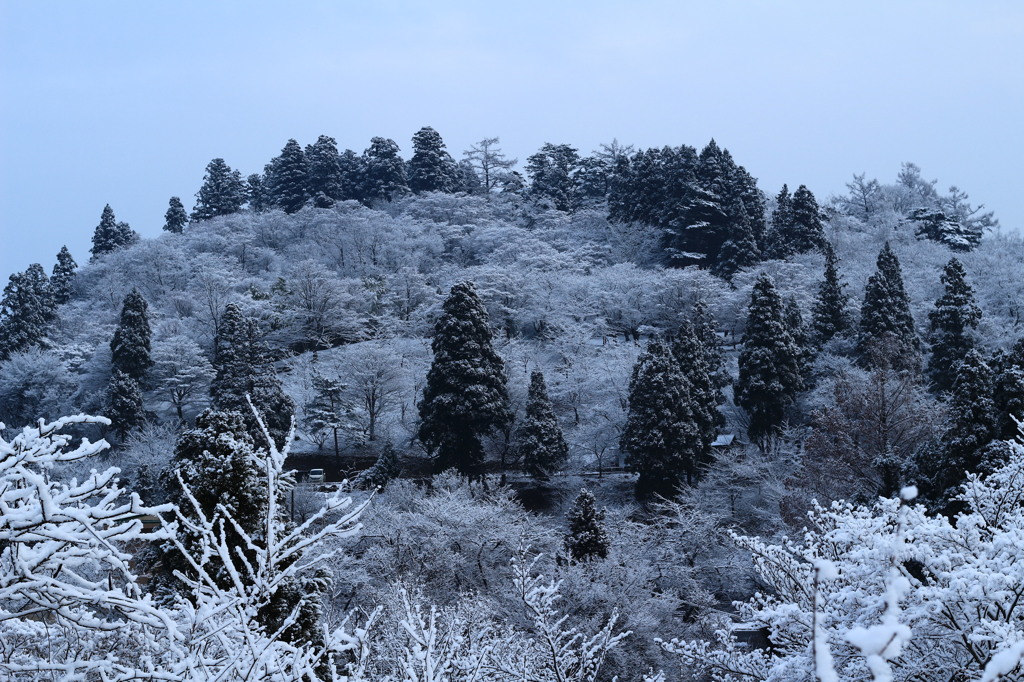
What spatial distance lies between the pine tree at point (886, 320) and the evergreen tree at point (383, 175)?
137 feet

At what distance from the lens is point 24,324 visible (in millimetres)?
43500

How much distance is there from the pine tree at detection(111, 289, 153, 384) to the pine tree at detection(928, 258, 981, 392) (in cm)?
3394

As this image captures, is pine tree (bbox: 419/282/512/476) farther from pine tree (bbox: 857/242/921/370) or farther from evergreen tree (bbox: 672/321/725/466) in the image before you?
pine tree (bbox: 857/242/921/370)

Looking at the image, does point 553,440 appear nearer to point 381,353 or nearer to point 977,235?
point 381,353

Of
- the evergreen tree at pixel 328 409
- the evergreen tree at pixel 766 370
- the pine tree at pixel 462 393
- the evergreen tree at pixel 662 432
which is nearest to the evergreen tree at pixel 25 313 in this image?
the evergreen tree at pixel 328 409

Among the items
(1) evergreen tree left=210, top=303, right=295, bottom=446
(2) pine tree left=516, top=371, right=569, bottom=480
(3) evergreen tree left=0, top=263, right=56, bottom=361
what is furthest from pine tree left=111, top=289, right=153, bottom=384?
(2) pine tree left=516, top=371, right=569, bottom=480

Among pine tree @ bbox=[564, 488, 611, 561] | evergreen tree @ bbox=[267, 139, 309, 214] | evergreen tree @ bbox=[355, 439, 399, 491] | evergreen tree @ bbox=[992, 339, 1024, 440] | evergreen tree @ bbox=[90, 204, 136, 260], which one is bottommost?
evergreen tree @ bbox=[355, 439, 399, 491]

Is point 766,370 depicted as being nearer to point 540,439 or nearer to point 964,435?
point 540,439

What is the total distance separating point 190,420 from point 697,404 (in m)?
22.8

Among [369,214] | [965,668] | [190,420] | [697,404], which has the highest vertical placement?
[369,214]

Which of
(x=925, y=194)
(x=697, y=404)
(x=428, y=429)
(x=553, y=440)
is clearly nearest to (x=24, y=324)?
(x=428, y=429)

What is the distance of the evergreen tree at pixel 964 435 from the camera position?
55.8 feet

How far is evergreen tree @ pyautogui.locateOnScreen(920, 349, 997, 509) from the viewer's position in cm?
1702

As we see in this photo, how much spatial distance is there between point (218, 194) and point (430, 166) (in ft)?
61.2
